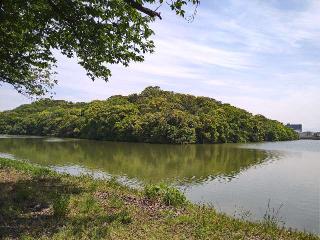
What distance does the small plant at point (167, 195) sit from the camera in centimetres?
1617

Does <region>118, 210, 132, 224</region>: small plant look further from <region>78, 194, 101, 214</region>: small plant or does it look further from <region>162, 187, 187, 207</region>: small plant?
<region>162, 187, 187, 207</region>: small plant

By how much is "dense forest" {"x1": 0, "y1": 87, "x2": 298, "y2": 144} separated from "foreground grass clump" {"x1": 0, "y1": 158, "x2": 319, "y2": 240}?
81.7m

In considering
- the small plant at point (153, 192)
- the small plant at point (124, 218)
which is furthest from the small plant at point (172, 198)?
the small plant at point (124, 218)

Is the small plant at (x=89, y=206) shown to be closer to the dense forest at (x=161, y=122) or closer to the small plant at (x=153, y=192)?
the small plant at (x=153, y=192)

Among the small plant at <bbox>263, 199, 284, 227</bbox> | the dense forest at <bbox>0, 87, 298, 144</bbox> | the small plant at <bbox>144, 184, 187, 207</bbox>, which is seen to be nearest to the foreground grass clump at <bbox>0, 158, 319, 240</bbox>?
the small plant at <bbox>144, 184, 187, 207</bbox>

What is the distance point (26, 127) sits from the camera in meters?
157

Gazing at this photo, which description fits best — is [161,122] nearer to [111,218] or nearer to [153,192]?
[153,192]

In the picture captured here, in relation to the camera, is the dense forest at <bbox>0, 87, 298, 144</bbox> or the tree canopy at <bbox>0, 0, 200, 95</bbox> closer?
the tree canopy at <bbox>0, 0, 200, 95</bbox>

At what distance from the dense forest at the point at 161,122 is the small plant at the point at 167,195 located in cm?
8029

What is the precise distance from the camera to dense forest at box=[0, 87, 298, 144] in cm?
10225

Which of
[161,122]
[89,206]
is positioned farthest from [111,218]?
[161,122]

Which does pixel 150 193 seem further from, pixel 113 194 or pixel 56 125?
pixel 56 125

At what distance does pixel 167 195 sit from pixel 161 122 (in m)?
83.9

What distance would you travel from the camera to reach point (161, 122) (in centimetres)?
10025
